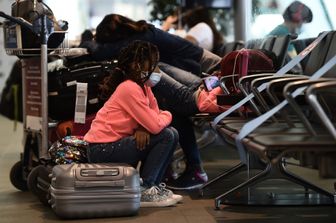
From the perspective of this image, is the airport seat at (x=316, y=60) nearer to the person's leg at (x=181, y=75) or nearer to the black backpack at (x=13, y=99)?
the person's leg at (x=181, y=75)

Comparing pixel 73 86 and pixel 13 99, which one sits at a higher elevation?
pixel 73 86

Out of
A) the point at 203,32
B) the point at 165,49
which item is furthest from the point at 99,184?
the point at 203,32

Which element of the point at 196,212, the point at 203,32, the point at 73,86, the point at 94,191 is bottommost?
the point at 196,212

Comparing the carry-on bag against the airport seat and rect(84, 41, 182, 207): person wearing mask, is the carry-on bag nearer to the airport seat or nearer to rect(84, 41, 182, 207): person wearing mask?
rect(84, 41, 182, 207): person wearing mask

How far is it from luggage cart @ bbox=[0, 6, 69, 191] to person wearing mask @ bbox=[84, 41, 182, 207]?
1.55ft

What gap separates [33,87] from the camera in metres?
5.01

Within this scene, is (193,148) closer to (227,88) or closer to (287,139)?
(227,88)

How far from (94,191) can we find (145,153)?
498 mm

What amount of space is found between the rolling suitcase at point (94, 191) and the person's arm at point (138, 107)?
1.04 feet

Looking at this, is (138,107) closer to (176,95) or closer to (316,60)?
(176,95)

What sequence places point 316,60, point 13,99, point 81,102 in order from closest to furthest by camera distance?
1. point 316,60
2. point 81,102
3. point 13,99

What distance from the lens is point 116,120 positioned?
4.12 meters

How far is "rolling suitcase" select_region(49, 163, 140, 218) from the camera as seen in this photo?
3775mm

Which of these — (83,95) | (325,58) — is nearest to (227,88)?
(325,58)
